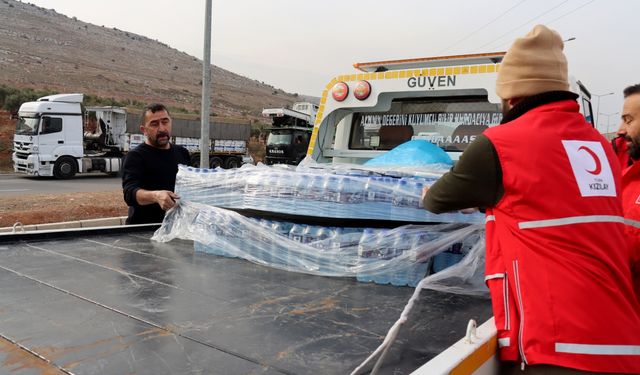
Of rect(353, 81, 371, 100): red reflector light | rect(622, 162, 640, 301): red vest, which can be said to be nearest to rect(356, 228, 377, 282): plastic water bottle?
Answer: rect(622, 162, 640, 301): red vest

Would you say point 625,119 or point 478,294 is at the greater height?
point 625,119

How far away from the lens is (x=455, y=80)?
14.4 ft

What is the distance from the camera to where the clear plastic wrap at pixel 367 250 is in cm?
248

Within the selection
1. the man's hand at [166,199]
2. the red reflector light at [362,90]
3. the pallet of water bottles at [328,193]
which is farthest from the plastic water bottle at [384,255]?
the red reflector light at [362,90]

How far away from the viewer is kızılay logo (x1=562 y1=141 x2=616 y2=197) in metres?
1.64

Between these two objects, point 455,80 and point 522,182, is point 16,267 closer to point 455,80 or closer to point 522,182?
point 522,182

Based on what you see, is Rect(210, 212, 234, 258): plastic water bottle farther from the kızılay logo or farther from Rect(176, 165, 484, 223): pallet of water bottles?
the kızılay logo

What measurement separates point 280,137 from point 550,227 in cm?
2530

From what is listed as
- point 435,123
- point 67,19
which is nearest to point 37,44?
point 67,19

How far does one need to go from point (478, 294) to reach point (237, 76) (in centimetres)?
10118

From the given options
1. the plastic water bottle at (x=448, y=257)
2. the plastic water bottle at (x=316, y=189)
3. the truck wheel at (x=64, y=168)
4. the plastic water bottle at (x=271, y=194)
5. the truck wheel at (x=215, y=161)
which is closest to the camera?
the plastic water bottle at (x=448, y=257)

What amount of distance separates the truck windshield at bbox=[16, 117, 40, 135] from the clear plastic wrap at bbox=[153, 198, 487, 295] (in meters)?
20.9

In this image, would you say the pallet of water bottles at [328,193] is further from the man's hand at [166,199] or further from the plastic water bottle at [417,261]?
the man's hand at [166,199]

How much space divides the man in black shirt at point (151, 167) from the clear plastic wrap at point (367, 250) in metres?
1.39
